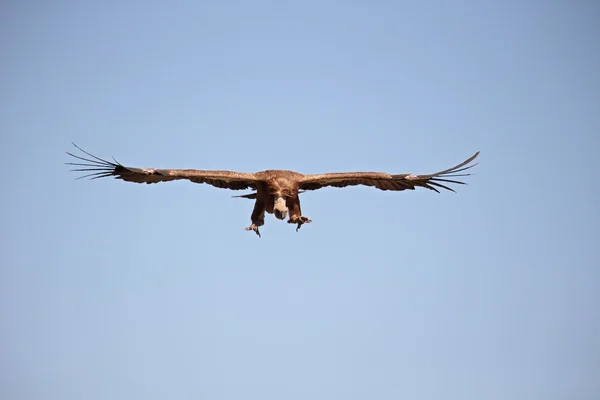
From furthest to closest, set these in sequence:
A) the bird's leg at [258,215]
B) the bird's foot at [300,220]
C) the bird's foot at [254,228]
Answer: the bird's leg at [258,215]
the bird's foot at [254,228]
the bird's foot at [300,220]

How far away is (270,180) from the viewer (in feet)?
83.9

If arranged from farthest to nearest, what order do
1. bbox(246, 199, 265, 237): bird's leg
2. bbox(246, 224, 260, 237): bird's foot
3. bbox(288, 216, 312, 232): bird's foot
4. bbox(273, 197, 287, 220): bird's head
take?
bbox(246, 199, 265, 237): bird's leg → bbox(246, 224, 260, 237): bird's foot → bbox(288, 216, 312, 232): bird's foot → bbox(273, 197, 287, 220): bird's head

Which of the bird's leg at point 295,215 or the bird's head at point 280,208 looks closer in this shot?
the bird's head at point 280,208

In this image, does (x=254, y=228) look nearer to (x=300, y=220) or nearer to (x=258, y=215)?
(x=258, y=215)

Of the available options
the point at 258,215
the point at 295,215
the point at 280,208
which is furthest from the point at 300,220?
the point at 258,215

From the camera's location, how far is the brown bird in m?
25.4

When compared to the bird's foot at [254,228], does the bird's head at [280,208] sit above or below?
above

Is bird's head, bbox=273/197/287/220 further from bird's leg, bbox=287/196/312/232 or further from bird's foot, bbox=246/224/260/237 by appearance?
bird's foot, bbox=246/224/260/237

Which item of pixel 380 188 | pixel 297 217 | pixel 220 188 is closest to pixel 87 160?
pixel 220 188

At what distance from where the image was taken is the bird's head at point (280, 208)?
25.1 meters

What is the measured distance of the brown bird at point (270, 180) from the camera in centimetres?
2541

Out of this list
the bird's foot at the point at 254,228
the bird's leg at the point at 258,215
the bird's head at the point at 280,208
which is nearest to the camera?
the bird's head at the point at 280,208

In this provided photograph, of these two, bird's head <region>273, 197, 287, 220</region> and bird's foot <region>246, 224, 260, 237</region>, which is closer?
bird's head <region>273, 197, 287, 220</region>

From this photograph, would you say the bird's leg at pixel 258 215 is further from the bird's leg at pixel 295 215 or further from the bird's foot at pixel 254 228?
the bird's leg at pixel 295 215
